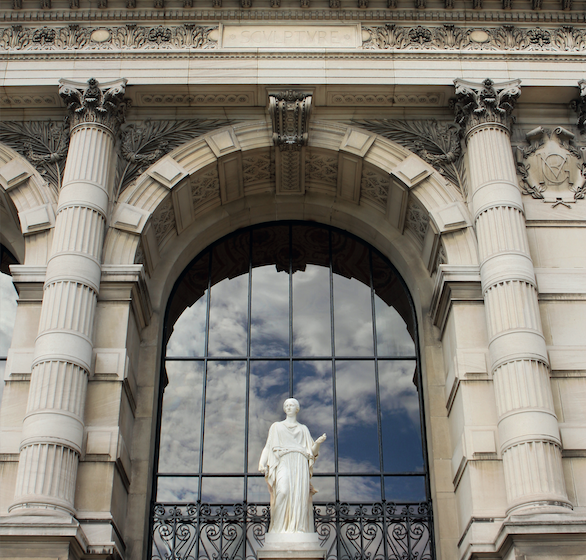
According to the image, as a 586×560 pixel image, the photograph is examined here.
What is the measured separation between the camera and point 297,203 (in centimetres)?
1802

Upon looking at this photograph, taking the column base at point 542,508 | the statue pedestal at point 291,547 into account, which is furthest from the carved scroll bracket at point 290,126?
the column base at point 542,508

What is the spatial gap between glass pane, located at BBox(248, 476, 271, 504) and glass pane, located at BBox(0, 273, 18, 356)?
17.4 ft

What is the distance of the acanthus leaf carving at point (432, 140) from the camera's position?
1611 cm

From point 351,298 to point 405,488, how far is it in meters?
3.93

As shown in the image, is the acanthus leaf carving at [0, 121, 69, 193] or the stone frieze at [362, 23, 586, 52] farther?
the stone frieze at [362, 23, 586, 52]

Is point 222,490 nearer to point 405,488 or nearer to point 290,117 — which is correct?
point 405,488

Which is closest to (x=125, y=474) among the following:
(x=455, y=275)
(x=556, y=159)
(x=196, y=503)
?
(x=196, y=503)

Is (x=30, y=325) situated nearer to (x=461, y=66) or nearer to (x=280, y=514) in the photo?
(x=280, y=514)

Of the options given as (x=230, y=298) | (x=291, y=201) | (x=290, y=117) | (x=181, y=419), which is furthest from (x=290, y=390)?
(x=290, y=117)

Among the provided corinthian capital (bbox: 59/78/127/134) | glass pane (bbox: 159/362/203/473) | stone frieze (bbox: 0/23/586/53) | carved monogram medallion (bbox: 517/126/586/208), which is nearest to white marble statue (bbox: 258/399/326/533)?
glass pane (bbox: 159/362/203/473)

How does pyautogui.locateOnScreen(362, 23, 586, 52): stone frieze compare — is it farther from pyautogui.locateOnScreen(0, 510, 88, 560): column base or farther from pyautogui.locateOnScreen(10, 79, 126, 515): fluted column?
pyautogui.locateOnScreen(0, 510, 88, 560): column base

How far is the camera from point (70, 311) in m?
13.6

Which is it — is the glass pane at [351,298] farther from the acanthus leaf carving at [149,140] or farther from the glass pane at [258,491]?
the acanthus leaf carving at [149,140]

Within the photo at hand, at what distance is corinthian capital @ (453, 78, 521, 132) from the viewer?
52.0ft
